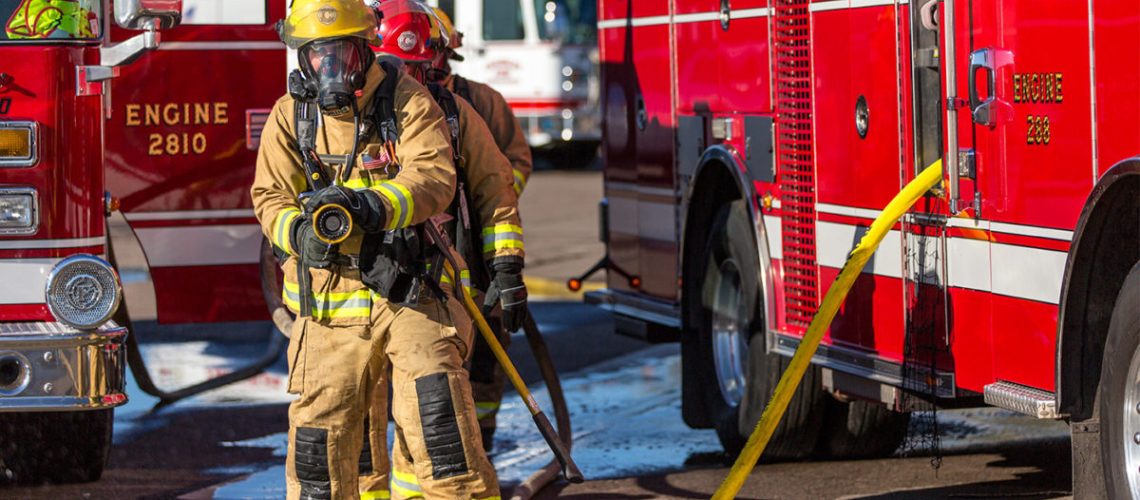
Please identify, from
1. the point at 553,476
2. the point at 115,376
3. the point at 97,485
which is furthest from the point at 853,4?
the point at 97,485

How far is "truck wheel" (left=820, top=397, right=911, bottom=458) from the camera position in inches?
306

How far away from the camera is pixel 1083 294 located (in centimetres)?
542

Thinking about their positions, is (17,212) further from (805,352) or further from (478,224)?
(805,352)

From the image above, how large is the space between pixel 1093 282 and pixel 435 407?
1.79 meters

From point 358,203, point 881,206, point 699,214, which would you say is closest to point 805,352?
point 881,206

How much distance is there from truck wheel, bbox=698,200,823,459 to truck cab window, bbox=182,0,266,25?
2047 mm

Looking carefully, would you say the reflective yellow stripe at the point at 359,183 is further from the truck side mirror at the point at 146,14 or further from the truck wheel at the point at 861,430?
the truck wheel at the point at 861,430

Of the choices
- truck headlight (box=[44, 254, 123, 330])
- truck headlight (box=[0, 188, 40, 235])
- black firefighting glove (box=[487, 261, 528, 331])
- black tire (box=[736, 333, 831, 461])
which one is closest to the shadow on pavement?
black tire (box=[736, 333, 831, 461])

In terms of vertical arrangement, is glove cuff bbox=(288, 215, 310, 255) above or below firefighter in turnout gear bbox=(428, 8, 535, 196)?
below

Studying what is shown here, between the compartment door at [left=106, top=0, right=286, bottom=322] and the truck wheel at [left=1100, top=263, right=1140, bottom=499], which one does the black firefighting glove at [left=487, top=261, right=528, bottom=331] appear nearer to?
the truck wheel at [left=1100, top=263, right=1140, bottom=499]

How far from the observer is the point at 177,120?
8.16 m

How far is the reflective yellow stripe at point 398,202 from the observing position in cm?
543

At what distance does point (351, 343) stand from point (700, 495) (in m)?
1.96

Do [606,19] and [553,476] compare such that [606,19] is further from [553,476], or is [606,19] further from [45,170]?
[45,170]
